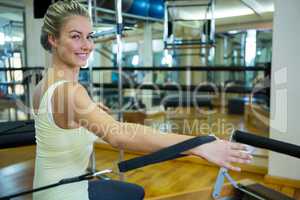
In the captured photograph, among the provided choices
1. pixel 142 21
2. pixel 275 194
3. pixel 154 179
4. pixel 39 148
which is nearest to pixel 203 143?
pixel 39 148

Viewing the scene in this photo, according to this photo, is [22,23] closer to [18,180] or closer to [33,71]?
[33,71]

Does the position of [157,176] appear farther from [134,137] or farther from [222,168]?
[134,137]

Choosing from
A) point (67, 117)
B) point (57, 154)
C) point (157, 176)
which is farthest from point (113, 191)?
point (157, 176)

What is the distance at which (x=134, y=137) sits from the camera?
790mm

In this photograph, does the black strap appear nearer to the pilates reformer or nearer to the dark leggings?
the pilates reformer

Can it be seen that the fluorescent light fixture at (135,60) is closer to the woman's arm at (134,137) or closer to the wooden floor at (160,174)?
the wooden floor at (160,174)

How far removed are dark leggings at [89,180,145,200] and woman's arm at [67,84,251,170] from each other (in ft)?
1.48

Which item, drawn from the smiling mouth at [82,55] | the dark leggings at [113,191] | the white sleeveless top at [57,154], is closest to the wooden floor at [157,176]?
the dark leggings at [113,191]

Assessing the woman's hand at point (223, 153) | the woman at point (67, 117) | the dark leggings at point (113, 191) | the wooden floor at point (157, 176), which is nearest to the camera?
the woman's hand at point (223, 153)

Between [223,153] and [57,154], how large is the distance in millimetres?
565

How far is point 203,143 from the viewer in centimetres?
74

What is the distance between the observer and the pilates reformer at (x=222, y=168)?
2.45ft

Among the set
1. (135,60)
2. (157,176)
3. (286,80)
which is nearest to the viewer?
(286,80)

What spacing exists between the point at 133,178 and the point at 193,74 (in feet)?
20.3
